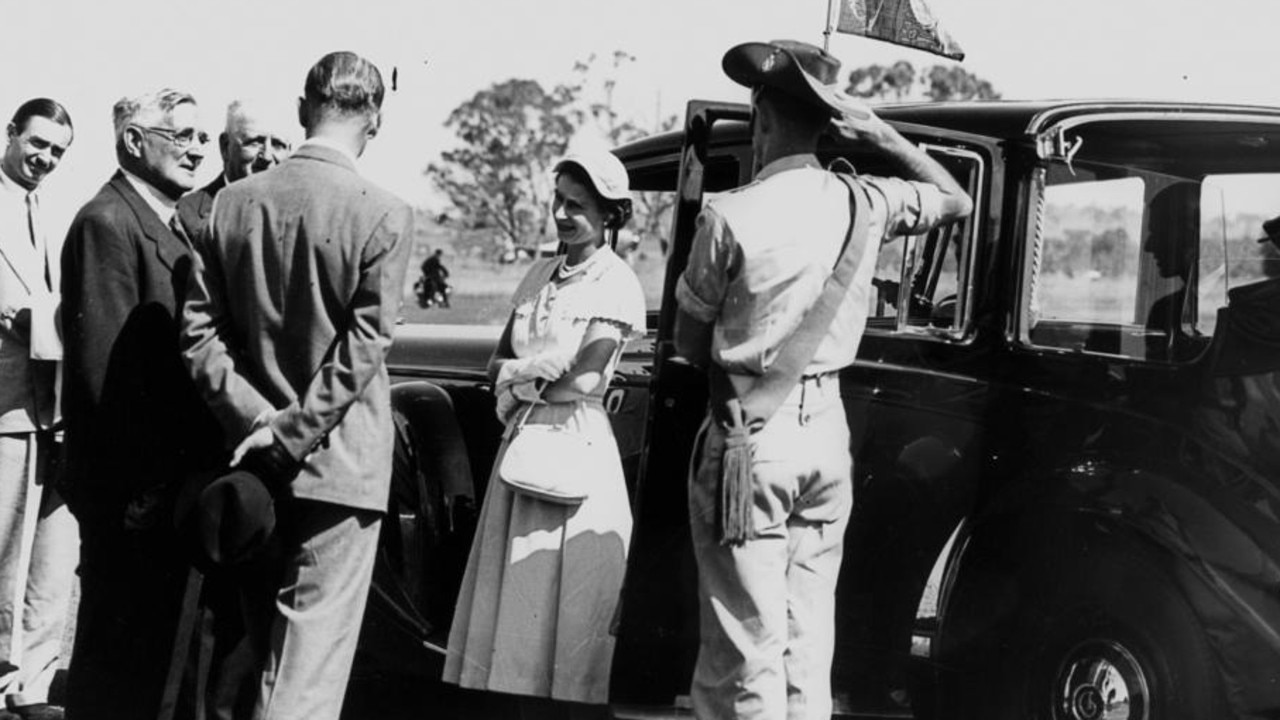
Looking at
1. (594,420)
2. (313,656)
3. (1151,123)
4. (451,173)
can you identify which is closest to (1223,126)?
(1151,123)

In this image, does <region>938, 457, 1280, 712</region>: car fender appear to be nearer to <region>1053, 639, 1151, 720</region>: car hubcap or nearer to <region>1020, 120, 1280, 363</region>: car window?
<region>1053, 639, 1151, 720</region>: car hubcap

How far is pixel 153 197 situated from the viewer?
4.31 meters

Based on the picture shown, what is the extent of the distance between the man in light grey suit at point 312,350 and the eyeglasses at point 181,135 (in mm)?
503

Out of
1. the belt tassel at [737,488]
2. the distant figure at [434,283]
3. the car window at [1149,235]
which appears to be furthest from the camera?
the distant figure at [434,283]

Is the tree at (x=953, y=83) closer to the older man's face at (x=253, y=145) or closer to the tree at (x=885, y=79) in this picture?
the tree at (x=885, y=79)

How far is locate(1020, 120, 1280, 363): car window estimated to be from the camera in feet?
14.0

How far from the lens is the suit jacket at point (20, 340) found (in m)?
5.29

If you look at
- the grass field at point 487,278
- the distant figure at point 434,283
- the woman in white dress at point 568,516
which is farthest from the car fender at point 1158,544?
the grass field at point 487,278

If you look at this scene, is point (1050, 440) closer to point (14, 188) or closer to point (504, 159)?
point (14, 188)

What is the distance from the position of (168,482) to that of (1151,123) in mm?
2647

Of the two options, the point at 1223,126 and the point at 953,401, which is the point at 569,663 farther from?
the point at 1223,126

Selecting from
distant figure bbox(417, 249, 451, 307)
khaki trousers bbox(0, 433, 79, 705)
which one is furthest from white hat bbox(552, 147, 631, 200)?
distant figure bbox(417, 249, 451, 307)

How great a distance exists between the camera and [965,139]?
4262 millimetres

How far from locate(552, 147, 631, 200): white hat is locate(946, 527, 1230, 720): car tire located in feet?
5.01
